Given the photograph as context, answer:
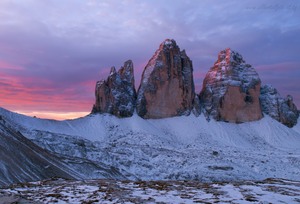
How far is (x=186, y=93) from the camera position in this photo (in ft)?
263

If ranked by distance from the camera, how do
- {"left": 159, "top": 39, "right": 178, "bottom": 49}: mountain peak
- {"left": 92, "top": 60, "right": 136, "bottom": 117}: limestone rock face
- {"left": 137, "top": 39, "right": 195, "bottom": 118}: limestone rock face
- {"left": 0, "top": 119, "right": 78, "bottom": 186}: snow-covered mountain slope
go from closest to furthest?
{"left": 0, "top": 119, "right": 78, "bottom": 186}: snow-covered mountain slope → {"left": 92, "top": 60, "right": 136, "bottom": 117}: limestone rock face → {"left": 137, "top": 39, "right": 195, "bottom": 118}: limestone rock face → {"left": 159, "top": 39, "right": 178, "bottom": 49}: mountain peak

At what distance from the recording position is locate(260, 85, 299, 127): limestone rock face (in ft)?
278

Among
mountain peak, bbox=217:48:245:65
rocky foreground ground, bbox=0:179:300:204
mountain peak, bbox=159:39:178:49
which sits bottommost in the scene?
rocky foreground ground, bbox=0:179:300:204

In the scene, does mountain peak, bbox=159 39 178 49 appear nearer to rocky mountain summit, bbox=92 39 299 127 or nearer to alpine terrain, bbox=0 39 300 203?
rocky mountain summit, bbox=92 39 299 127

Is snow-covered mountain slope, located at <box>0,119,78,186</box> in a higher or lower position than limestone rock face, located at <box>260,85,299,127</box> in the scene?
lower

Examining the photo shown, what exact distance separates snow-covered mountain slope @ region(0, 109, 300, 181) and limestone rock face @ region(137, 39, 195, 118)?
→ 2587 mm

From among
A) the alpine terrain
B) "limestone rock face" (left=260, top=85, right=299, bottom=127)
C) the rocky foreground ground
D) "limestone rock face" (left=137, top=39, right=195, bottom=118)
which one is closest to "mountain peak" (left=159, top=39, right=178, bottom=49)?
"limestone rock face" (left=137, top=39, right=195, bottom=118)

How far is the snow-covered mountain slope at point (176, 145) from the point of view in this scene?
40.4 metres

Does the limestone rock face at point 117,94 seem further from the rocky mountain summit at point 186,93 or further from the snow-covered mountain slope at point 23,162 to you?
the snow-covered mountain slope at point 23,162

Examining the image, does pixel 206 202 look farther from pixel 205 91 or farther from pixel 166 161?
pixel 205 91

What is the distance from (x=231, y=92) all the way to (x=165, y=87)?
51.8 feet

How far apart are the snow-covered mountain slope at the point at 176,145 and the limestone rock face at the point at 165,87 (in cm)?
259

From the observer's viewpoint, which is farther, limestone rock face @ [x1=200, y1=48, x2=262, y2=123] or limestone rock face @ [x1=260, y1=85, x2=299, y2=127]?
limestone rock face @ [x1=260, y1=85, x2=299, y2=127]

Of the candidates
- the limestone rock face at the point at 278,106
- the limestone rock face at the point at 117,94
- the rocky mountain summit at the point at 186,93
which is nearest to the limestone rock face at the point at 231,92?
the rocky mountain summit at the point at 186,93
